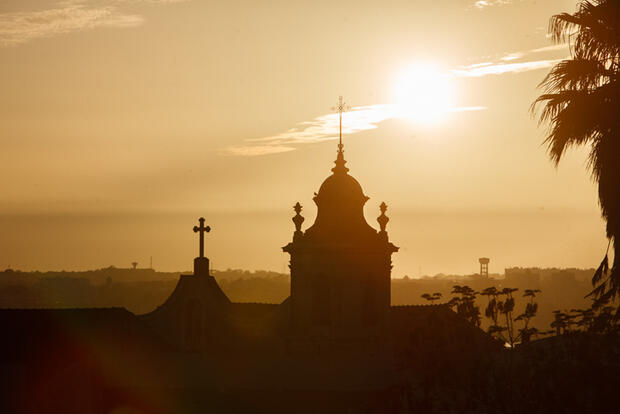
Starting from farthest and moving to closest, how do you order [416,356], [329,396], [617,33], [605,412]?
1. [329,396]
2. [617,33]
3. [416,356]
4. [605,412]

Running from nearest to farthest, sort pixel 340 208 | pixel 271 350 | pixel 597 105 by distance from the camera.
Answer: pixel 597 105
pixel 340 208
pixel 271 350

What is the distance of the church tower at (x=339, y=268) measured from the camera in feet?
145

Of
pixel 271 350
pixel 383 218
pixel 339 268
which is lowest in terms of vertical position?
pixel 271 350

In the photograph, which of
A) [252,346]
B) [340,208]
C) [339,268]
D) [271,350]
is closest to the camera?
[339,268]

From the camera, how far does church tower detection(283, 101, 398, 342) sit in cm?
4428

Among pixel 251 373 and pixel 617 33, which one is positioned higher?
pixel 617 33

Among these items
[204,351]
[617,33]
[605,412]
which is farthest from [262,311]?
[605,412]

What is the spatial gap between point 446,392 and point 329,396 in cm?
2476

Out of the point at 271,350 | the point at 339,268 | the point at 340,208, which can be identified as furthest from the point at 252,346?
the point at 340,208

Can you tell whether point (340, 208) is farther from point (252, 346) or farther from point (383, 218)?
point (252, 346)

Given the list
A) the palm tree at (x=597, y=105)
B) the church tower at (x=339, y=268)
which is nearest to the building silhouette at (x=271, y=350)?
the church tower at (x=339, y=268)

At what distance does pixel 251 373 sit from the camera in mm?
45969

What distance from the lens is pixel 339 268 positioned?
145ft

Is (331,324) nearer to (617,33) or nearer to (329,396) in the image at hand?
(329,396)
